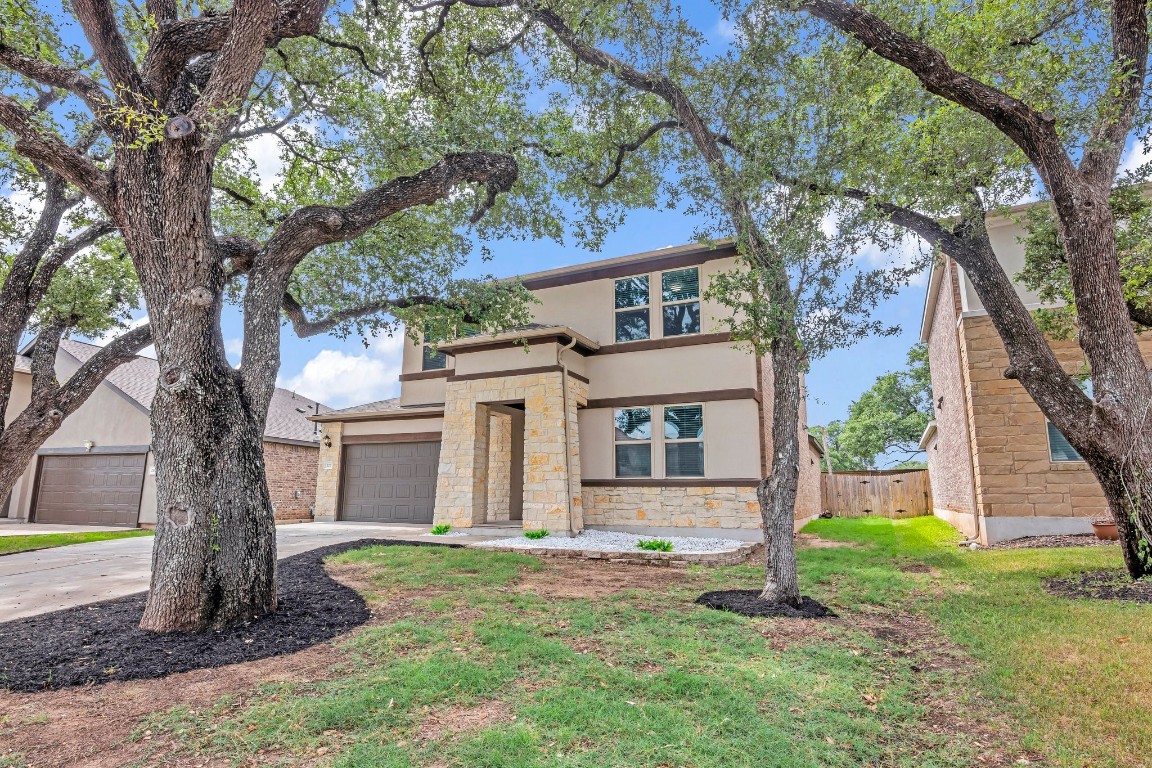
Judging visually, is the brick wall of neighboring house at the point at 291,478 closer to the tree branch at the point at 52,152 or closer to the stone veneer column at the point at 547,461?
the stone veneer column at the point at 547,461

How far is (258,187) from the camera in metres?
9.36

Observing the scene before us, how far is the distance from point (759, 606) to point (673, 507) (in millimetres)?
5733

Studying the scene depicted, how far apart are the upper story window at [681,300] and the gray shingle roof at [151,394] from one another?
1046cm

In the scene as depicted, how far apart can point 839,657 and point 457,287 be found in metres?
6.53

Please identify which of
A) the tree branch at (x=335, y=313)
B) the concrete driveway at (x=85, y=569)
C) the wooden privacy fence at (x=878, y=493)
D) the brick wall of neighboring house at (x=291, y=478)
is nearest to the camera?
the concrete driveway at (x=85, y=569)

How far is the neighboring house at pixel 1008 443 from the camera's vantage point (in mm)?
9859

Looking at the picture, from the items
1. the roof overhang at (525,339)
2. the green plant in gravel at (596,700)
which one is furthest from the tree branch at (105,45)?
the roof overhang at (525,339)

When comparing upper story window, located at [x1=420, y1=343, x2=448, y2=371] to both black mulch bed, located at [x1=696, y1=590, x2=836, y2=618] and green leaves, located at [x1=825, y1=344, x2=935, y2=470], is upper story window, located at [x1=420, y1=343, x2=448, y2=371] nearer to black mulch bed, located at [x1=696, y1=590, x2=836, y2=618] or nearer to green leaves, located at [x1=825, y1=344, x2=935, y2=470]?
black mulch bed, located at [x1=696, y1=590, x2=836, y2=618]

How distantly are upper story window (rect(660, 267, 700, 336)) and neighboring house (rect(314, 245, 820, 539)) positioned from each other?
2 centimetres

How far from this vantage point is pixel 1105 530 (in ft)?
29.6

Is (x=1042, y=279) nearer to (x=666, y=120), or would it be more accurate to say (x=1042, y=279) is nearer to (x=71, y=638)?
(x=666, y=120)

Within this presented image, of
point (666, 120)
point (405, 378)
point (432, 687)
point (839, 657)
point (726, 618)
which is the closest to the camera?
point (432, 687)

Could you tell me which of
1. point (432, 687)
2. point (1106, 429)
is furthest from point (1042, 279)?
point (432, 687)

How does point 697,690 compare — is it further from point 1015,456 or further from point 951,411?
point 951,411
